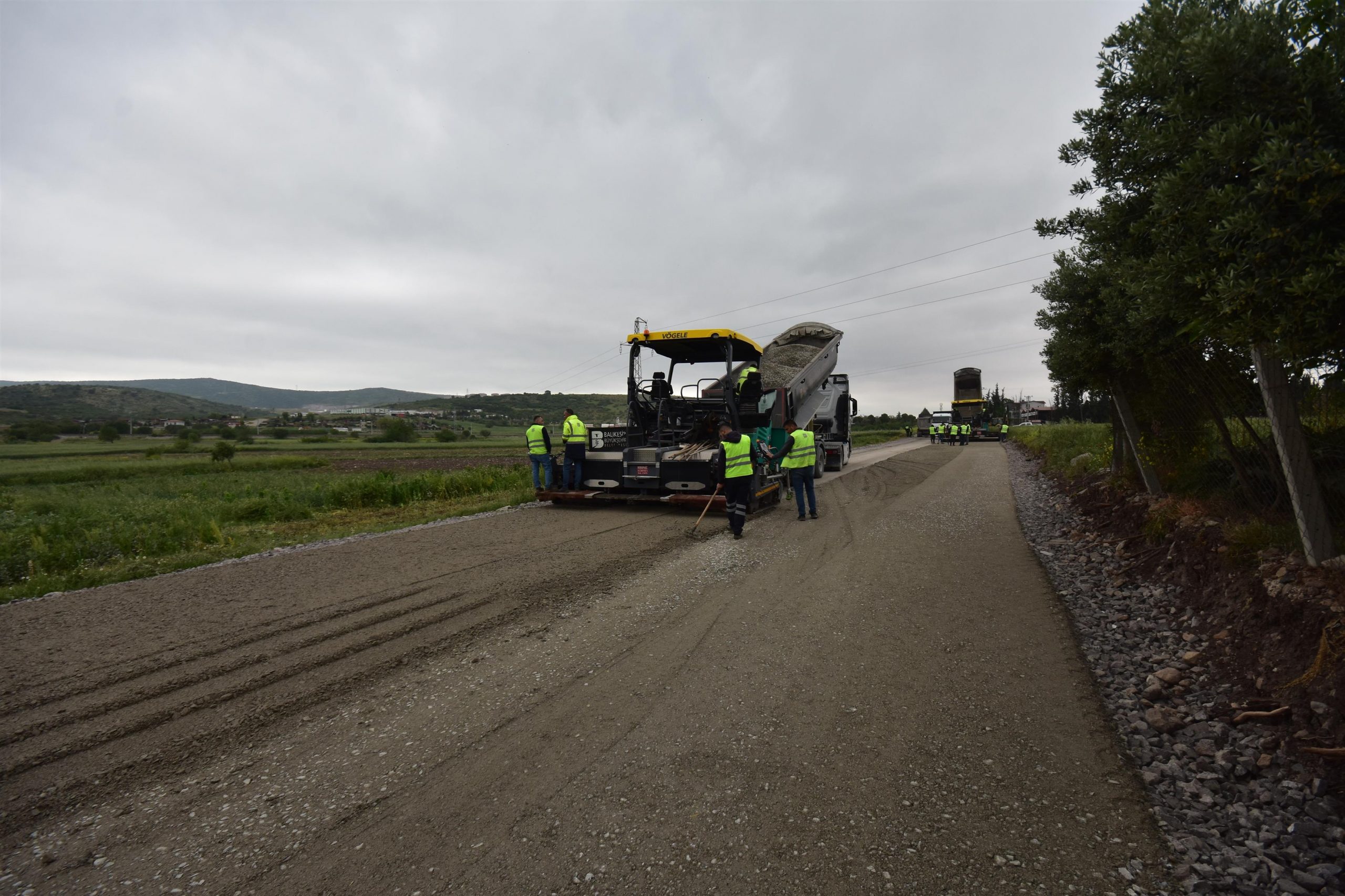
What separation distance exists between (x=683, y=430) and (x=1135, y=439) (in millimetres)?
6596

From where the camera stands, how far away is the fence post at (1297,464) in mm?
4008

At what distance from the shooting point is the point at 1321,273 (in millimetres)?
2629

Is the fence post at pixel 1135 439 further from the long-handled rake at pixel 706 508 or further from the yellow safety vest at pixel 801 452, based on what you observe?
the long-handled rake at pixel 706 508

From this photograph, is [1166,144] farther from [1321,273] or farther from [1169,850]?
[1169,850]

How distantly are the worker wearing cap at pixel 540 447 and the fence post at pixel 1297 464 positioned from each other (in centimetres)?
935

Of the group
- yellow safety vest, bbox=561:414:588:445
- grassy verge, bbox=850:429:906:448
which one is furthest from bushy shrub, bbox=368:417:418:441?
yellow safety vest, bbox=561:414:588:445

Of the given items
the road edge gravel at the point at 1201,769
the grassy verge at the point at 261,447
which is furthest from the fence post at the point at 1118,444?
the grassy verge at the point at 261,447

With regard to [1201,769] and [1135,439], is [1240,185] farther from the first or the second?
[1135,439]

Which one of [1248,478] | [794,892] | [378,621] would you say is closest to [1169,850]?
[794,892]

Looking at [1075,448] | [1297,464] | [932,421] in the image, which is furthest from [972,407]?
[1297,464]

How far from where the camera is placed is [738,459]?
28.3 ft

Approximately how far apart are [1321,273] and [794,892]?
10.6 ft

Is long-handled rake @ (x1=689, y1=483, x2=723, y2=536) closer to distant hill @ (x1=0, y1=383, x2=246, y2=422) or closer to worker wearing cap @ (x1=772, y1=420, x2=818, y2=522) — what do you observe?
worker wearing cap @ (x1=772, y1=420, x2=818, y2=522)

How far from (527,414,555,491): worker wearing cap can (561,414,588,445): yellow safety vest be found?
1.68ft
